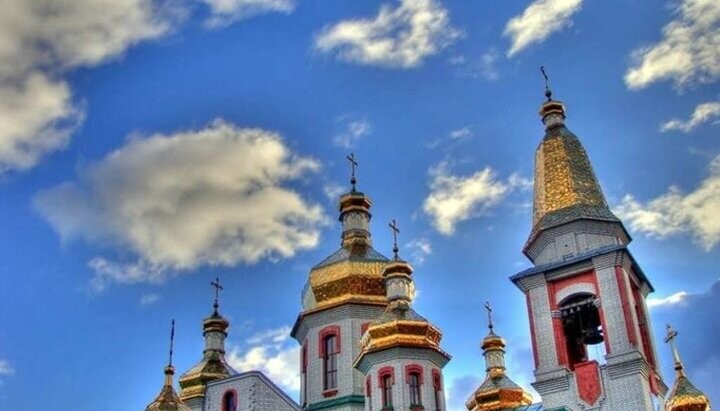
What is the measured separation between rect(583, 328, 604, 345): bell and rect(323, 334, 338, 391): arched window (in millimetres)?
9297

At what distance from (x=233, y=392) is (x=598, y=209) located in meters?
12.9

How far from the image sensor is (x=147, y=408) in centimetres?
2978

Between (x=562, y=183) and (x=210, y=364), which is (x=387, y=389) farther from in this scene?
(x=210, y=364)

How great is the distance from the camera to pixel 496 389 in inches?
1422

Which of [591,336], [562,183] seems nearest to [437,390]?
[591,336]

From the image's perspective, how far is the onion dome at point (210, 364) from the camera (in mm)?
37750

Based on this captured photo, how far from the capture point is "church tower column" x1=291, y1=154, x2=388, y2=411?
32438 millimetres

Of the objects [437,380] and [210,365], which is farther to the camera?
[210,365]

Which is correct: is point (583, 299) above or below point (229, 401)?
above

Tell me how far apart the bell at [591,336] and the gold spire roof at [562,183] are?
3226 mm

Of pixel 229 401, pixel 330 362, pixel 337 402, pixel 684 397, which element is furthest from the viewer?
pixel 330 362

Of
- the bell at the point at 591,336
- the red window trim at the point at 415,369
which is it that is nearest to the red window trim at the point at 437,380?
the red window trim at the point at 415,369

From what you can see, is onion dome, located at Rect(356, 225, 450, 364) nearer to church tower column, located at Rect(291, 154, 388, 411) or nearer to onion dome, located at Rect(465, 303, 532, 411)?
church tower column, located at Rect(291, 154, 388, 411)

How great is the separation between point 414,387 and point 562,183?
7714mm
